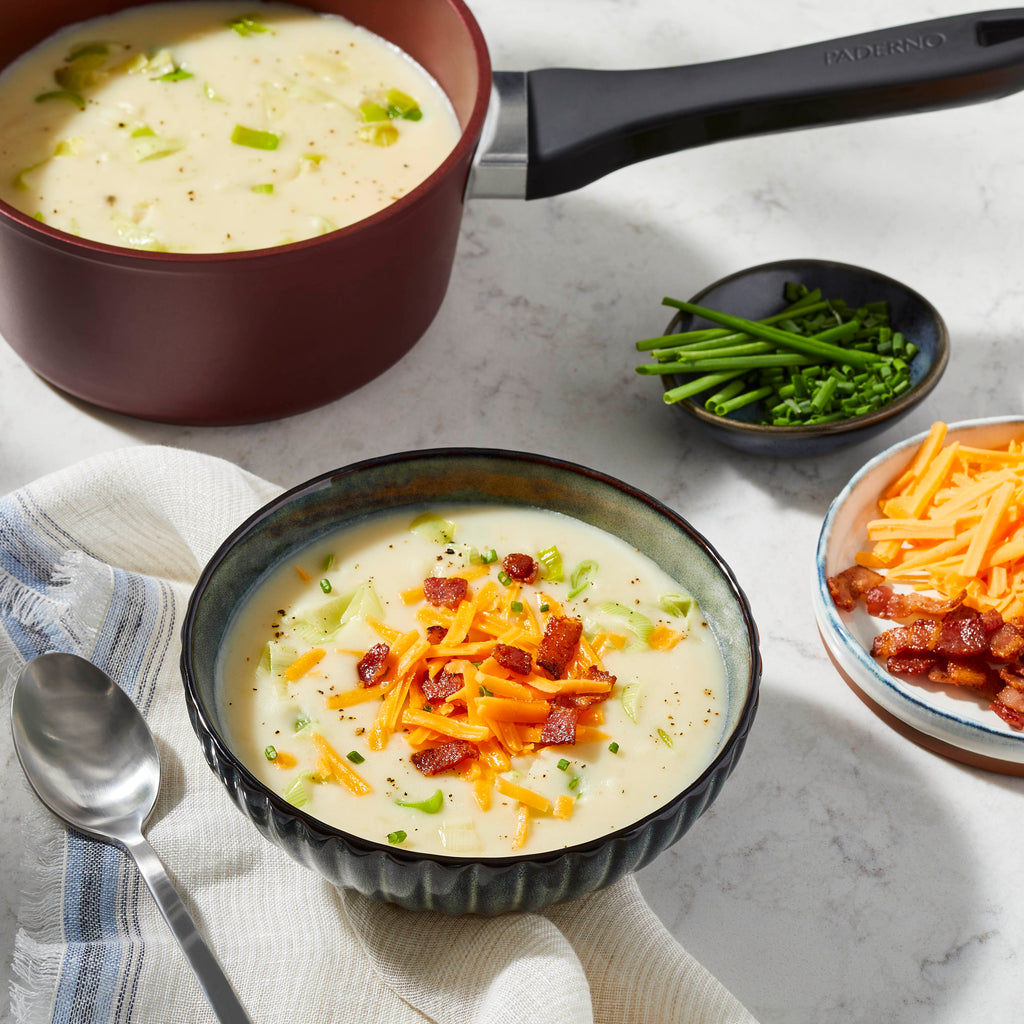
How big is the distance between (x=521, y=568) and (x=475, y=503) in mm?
127

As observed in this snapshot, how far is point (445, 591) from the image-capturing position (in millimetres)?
1423

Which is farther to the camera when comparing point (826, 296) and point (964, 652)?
point (826, 296)

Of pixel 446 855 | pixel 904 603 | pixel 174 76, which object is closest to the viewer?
pixel 446 855

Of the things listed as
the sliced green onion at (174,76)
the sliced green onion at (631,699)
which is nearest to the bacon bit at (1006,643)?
the sliced green onion at (631,699)

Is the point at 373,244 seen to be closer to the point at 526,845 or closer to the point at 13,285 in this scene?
the point at 13,285

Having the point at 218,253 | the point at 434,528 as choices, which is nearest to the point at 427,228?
the point at 218,253

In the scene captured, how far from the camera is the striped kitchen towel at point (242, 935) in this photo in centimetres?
124

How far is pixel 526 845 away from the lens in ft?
4.01

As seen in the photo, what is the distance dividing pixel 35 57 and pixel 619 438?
1020 millimetres

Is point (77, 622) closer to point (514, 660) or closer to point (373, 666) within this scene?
point (373, 666)

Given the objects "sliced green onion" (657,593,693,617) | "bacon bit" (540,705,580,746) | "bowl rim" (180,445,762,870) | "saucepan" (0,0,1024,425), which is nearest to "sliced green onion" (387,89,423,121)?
"saucepan" (0,0,1024,425)

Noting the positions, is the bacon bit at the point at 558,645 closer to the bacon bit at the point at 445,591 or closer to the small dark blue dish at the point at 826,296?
the bacon bit at the point at 445,591

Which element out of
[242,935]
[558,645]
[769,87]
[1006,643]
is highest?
[769,87]

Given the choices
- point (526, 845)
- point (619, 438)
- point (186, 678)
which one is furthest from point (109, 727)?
point (619, 438)
